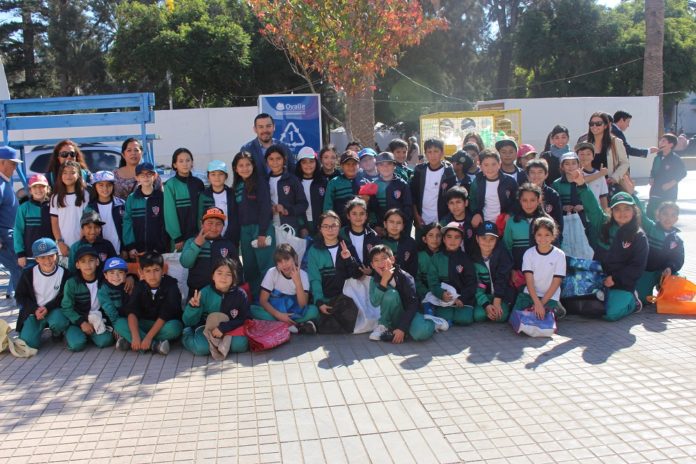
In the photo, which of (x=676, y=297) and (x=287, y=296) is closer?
(x=287, y=296)

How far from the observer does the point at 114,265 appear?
5105mm

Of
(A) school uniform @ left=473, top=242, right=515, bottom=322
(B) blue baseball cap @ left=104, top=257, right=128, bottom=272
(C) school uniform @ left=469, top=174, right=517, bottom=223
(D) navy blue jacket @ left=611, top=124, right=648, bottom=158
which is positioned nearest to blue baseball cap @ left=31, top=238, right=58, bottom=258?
(B) blue baseball cap @ left=104, top=257, right=128, bottom=272

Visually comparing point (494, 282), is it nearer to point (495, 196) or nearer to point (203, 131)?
point (495, 196)

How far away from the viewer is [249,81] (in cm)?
2333

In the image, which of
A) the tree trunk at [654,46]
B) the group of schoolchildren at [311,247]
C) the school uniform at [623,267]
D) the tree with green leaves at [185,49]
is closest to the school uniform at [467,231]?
the group of schoolchildren at [311,247]

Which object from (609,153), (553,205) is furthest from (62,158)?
(609,153)

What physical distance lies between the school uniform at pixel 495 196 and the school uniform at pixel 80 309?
351cm

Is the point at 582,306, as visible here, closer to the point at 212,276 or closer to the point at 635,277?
the point at 635,277

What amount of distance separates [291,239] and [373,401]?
7.53 ft

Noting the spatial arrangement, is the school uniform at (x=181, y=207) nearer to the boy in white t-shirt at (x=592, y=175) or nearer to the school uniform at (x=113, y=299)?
the school uniform at (x=113, y=299)

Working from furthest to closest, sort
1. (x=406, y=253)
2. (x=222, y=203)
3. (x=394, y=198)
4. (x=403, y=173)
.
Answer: (x=403, y=173)
(x=394, y=198)
(x=222, y=203)
(x=406, y=253)

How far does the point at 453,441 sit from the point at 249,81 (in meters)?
21.4

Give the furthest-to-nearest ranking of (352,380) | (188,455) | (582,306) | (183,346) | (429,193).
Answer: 1. (429,193)
2. (582,306)
3. (183,346)
4. (352,380)
5. (188,455)

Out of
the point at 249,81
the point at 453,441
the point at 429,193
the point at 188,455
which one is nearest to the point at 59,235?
the point at 188,455
